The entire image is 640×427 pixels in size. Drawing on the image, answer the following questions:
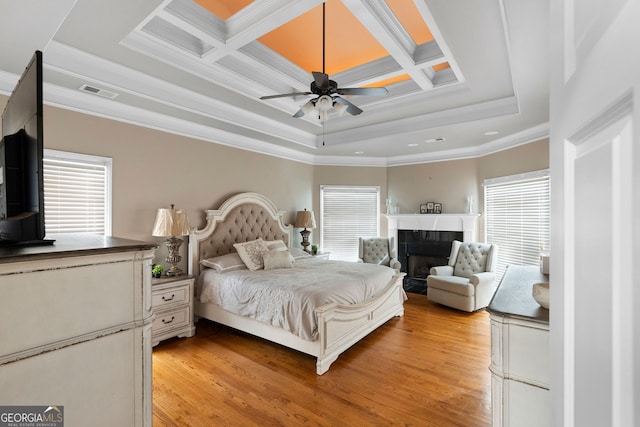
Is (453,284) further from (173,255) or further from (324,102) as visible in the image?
(173,255)

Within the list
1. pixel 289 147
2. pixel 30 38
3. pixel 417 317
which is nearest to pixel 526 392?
pixel 417 317

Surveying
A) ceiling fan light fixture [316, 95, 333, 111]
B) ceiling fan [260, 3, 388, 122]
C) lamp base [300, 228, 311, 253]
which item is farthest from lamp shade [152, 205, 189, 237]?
lamp base [300, 228, 311, 253]

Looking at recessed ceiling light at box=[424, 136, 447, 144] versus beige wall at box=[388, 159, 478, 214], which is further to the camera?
beige wall at box=[388, 159, 478, 214]

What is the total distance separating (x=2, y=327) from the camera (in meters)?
0.97

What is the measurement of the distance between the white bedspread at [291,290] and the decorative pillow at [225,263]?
0.08 metres

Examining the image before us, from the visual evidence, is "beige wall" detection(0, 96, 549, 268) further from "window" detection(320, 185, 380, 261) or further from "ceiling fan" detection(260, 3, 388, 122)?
"ceiling fan" detection(260, 3, 388, 122)

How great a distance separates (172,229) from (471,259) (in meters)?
4.37

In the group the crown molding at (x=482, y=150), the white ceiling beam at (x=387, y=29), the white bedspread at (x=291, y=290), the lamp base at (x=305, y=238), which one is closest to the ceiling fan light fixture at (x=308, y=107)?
the white ceiling beam at (x=387, y=29)

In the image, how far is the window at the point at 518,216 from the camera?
4125 millimetres

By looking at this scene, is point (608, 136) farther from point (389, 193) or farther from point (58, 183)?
point (389, 193)

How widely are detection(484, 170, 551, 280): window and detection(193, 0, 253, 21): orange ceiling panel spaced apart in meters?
4.01

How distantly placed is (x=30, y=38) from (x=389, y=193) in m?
5.41

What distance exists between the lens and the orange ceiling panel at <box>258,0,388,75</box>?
2578 mm

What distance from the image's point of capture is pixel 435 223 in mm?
5621
